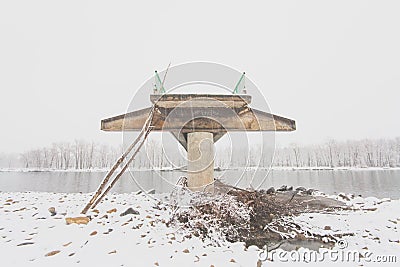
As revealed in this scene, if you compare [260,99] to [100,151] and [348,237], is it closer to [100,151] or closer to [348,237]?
[348,237]

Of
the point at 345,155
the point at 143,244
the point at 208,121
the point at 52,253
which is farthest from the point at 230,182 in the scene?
the point at 345,155

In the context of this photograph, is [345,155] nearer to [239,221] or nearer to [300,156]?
[300,156]

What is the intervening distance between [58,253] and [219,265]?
175 centimetres

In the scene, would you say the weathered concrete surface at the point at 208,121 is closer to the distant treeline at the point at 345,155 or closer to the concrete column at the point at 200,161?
the concrete column at the point at 200,161

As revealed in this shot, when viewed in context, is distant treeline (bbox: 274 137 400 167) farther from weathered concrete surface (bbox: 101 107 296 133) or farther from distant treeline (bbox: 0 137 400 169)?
weathered concrete surface (bbox: 101 107 296 133)

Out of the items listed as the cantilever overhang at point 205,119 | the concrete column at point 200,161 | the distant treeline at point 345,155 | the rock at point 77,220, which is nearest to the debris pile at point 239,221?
the concrete column at point 200,161

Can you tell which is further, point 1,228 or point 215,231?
point 215,231

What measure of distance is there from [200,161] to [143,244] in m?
2.64

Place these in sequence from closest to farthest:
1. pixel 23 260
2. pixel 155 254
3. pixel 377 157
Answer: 1. pixel 23 260
2. pixel 155 254
3. pixel 377 157

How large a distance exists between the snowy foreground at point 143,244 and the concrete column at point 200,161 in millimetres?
1261

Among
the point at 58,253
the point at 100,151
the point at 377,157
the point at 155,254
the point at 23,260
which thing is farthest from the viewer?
the point at 100,151

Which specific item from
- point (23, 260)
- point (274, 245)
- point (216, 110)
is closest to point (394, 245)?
point (274, 245)

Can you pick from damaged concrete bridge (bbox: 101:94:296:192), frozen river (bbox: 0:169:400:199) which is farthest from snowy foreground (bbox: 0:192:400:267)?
frozen river (bbox: 0:169:400:199)

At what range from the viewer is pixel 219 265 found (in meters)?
2.59
